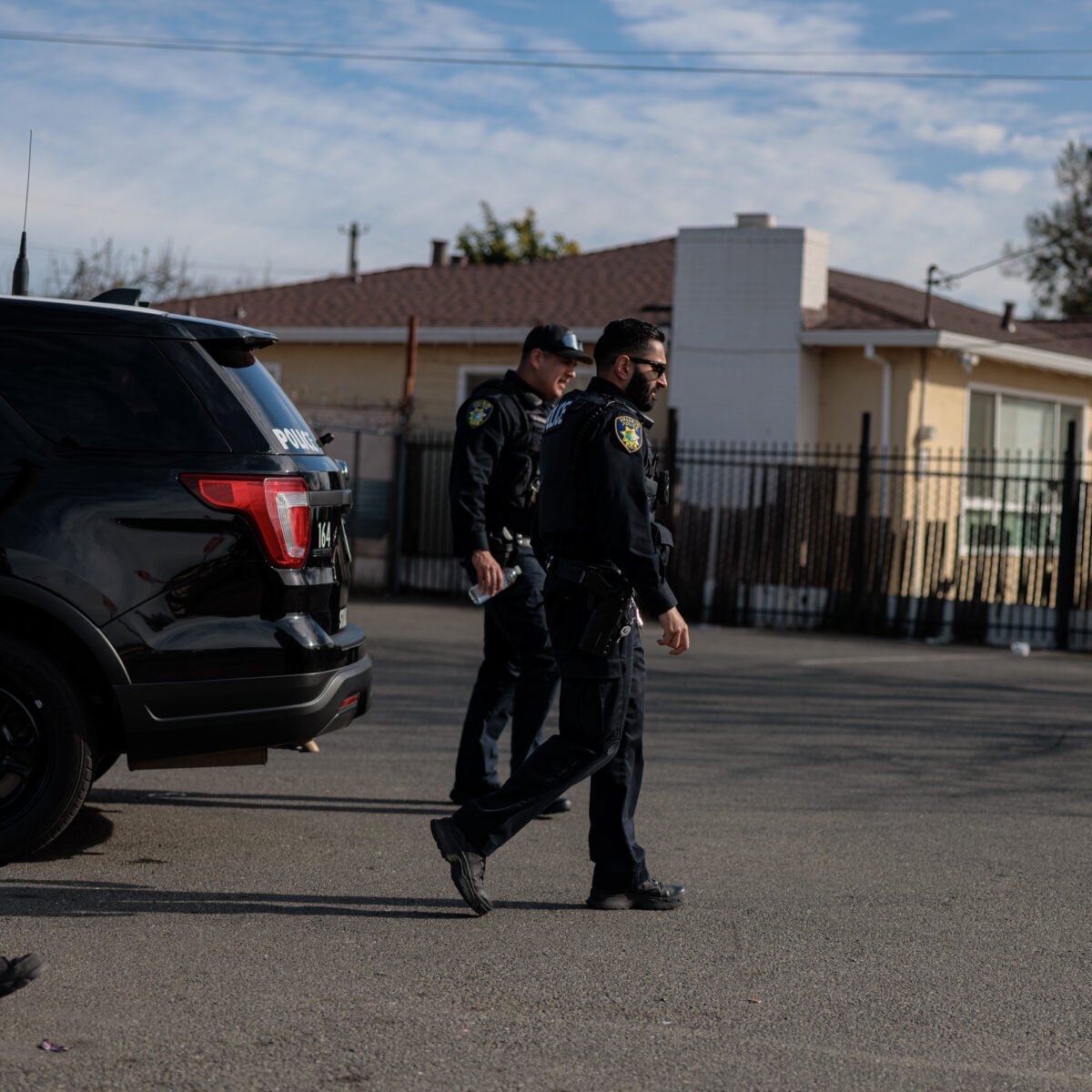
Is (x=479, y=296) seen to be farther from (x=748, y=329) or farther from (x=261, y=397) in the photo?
(x=261, y=397)

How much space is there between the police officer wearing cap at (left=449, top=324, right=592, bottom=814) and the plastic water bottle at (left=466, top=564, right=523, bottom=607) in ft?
0.07

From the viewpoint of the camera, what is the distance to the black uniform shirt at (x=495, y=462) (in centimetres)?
641

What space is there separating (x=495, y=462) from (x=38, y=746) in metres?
2.21

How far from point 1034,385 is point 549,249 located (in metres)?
18.8

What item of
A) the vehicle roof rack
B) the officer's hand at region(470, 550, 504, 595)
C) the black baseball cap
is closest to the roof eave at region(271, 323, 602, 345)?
the black baseball cap

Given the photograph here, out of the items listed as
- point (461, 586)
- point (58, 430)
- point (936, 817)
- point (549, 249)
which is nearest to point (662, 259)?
point (461, 586)

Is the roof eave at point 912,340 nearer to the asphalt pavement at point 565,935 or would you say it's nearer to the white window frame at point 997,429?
the white window frame at point 997,429

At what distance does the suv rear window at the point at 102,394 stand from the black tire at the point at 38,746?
76 cm

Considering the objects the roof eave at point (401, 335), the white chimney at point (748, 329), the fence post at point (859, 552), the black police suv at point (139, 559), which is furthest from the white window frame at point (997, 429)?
the black police suv at point (139, 559)

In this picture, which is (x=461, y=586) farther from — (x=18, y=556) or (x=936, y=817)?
(x=18, y=556)

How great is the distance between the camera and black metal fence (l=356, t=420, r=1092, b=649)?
16.0 metres

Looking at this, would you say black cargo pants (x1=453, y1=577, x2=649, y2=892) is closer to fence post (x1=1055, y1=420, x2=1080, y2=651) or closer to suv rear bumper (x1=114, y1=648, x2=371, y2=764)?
suv rear bumper (x1=114, y1=648, x2=371, y2=764)

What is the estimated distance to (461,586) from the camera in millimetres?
19109

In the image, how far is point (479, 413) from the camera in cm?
645
